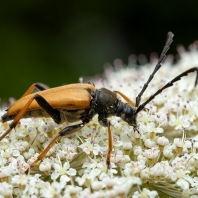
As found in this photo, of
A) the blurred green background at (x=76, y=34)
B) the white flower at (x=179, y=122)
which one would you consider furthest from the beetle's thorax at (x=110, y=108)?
the blurred green background at (x=76, y=34)

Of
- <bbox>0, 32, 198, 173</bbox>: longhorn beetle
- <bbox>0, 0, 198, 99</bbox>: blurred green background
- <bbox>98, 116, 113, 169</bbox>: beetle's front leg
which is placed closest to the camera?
<bbox>98, 116, 113, 169</bbox>: beetle's front leg

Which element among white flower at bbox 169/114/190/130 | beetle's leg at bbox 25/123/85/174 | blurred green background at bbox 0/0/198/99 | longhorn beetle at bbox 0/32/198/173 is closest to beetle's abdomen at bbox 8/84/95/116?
longhorn beetle at bbox 0/32/198/173

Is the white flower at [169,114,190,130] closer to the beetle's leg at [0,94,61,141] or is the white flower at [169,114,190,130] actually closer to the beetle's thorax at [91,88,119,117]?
the beetle's thorax at [91,88,119,117]

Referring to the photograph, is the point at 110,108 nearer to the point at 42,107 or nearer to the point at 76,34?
the point at 42,107

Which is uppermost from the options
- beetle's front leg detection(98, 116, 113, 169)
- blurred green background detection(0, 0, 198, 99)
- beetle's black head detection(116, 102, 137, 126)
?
blurred green background detection(0, 0, 198, 99)

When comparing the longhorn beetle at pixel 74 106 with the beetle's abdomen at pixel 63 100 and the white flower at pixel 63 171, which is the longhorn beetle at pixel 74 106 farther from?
the white flower at pixel 63 171

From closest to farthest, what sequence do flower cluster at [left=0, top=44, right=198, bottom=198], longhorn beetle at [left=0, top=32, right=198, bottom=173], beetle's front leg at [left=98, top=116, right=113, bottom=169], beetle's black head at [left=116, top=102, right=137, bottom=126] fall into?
flower cluster at [left=0, top=44, right=198, bottom=198], beetle's front leg at [left=98, top=116, right=113, bottom=169], longhorn beetle at [left=0, top=32, right=198, bottom=173], beetle's black head at [left=116, top=102, right=137, bottom=126]

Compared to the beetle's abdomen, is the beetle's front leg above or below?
below
